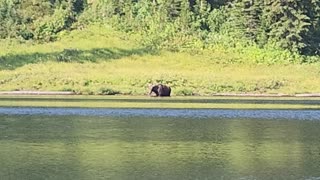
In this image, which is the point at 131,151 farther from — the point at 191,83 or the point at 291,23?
the point at 291,23

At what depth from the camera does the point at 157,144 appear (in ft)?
134

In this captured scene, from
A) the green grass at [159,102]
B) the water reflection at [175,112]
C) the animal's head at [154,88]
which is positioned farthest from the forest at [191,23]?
the water reflection at [175,112]

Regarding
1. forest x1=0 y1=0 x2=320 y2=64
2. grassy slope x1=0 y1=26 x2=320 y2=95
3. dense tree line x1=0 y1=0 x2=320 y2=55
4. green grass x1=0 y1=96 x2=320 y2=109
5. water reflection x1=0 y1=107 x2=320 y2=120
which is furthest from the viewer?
dense tree line x1=0 y1=0 x2=320 y2=55

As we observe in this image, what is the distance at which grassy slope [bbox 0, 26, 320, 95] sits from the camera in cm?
8594

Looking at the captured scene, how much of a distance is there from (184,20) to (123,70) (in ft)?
55.8

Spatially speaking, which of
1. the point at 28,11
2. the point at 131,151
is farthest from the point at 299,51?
the point at 131,151

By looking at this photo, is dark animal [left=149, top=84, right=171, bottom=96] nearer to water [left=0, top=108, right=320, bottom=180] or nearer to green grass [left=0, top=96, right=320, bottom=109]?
green grass [left=0, top=96, right=320, bottom=109]

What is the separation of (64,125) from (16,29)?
53.0 metres

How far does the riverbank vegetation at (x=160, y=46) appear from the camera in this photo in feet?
286

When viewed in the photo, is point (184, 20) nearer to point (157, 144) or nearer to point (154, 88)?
point (154, 88)

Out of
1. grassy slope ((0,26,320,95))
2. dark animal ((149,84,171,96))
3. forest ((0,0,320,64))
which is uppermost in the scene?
forest ((0,0,320,64))

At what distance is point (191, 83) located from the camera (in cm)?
8669

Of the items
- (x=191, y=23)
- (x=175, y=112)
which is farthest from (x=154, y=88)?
(x=191, y=23)

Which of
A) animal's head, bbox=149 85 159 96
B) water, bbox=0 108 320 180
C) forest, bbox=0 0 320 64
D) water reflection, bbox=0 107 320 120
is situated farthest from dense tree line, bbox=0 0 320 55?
water, bbox=0 108 320 180
